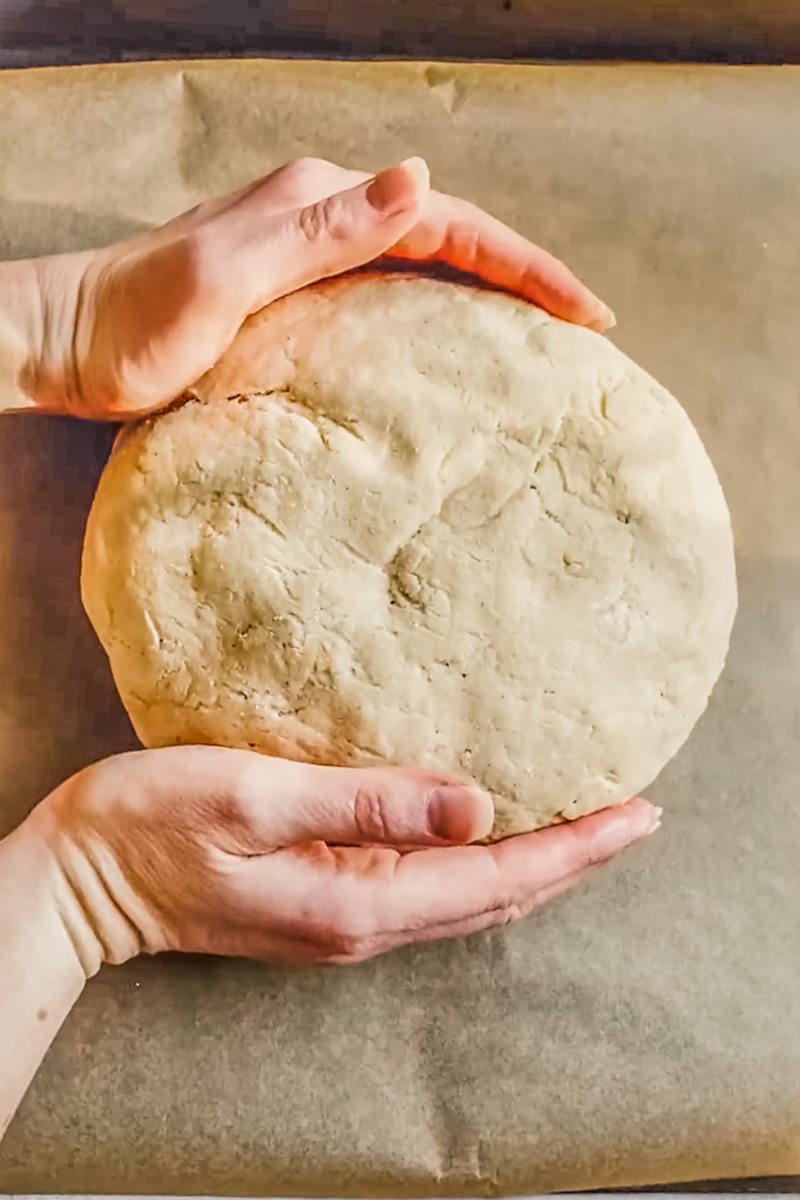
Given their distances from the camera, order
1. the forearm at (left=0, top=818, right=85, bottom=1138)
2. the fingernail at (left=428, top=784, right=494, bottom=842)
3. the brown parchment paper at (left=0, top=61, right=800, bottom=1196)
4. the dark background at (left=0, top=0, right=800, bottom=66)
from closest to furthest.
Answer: the fingernail at (left=428, top=784, right=494, bottom=842) → the forearm at (left=0, top=818, right=85, bottom=1138) → the brown parchment paper at (left=0, top=61, right=800, bottom=1196) → the dark background at (left=0, top=0, right=800, bottom=66)

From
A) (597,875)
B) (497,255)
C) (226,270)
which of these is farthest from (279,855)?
(497,255)

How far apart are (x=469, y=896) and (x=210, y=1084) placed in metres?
0.37

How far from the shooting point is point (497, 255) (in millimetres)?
1201

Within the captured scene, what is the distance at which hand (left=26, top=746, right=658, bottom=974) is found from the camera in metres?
1.02

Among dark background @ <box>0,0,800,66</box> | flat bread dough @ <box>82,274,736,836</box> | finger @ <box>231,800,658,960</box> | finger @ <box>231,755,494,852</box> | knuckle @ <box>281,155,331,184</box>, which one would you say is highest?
dark background @ <box>0,0,800,66</box>

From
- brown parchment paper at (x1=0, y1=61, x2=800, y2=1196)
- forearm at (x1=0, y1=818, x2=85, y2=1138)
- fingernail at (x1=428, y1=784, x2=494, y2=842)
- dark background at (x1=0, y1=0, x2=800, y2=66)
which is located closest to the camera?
fingernail at (x1=428, y1=784, x2=494, y2=842)

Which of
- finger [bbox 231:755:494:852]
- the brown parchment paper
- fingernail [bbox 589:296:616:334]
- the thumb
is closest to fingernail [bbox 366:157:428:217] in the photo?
the thumb

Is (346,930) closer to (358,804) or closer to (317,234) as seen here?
(358,804)

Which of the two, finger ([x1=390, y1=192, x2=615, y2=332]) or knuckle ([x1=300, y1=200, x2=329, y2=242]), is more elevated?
knuckle ([x1=300, y1=200, x2=329, y2=242])

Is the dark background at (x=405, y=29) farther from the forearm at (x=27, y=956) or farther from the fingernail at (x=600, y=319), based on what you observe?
the forearm at (x=27, y=956)

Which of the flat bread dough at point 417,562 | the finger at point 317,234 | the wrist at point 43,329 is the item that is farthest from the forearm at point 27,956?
the finger at point 317,234

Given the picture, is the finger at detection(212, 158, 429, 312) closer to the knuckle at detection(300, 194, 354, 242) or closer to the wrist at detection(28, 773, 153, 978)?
the knuckle at detection(300, 194, 354, 242)

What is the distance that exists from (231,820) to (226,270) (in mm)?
512

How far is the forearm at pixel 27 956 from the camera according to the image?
110 centimetres
